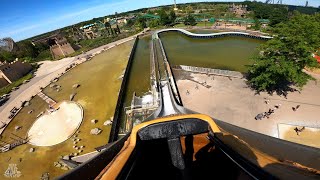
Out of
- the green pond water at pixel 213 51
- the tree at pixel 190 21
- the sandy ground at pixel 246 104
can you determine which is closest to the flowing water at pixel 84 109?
the sandy ground at pixel 246 104

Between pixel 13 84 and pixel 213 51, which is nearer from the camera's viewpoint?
pixel 213 51

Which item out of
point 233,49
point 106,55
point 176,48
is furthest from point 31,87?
point 233,49

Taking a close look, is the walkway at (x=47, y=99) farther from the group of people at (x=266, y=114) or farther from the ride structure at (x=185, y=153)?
the ride structure at (x=185, y=153)

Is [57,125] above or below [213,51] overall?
below

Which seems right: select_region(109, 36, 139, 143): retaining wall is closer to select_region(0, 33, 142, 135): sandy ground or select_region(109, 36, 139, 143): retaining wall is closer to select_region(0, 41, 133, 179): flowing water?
select_region(0, 41, 133, 179): flowing water

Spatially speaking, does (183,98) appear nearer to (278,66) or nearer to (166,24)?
(278,66)

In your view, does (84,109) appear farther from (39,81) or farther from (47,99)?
(39,81)

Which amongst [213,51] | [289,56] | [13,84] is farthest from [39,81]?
[289,56]
